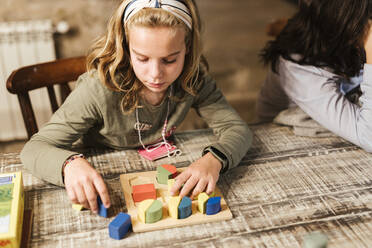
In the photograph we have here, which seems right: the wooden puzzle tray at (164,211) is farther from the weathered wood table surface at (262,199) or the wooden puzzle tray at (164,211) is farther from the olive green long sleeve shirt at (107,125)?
the olive green long sleeve shirt at (107,125)

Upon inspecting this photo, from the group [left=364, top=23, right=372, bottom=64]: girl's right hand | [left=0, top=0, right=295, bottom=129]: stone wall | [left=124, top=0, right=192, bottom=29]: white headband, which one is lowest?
[left=0, top=0, right=295, bottom=129]: stone wall

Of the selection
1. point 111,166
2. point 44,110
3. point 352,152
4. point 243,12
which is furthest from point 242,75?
point 111,166

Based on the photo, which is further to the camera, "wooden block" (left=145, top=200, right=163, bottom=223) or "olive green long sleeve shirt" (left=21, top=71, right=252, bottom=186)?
"olive green long sleeve shirt" (left=21, top=71, right=252, bottom=186)

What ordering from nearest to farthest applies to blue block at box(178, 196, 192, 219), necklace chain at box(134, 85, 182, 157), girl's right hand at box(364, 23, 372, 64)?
1. blue block at box(178, 196, 192, 219)
2. necklace chain at box(134, 85, 182, 157)
3. girl's right hand at box(364, 23, 372, 64)

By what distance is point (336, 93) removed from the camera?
1.19m

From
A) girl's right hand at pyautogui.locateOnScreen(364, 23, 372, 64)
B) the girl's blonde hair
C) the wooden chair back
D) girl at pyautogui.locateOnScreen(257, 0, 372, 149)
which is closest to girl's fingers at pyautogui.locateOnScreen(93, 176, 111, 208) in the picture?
the girl's blonde hair

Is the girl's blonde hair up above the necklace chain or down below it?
above

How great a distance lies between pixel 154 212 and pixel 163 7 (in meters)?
0.46

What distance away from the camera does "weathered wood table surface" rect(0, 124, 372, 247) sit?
73 centimetres

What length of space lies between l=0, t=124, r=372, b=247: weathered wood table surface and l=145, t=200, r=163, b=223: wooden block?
3 cm

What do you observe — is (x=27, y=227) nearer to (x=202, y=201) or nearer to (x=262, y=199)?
(x=202, y=201)

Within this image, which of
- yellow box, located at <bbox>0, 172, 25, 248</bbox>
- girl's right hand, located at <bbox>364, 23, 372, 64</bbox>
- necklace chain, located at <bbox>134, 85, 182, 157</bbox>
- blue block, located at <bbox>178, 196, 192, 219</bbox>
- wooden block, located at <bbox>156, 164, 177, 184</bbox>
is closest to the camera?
yellow box, located at <bbox>0, 172, 25, 248</bbox>

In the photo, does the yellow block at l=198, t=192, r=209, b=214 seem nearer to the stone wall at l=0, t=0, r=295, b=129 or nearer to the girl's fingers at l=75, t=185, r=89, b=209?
the girl's fingers at l=75, t=185, r=89, b=209

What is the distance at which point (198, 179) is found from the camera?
0.86m
